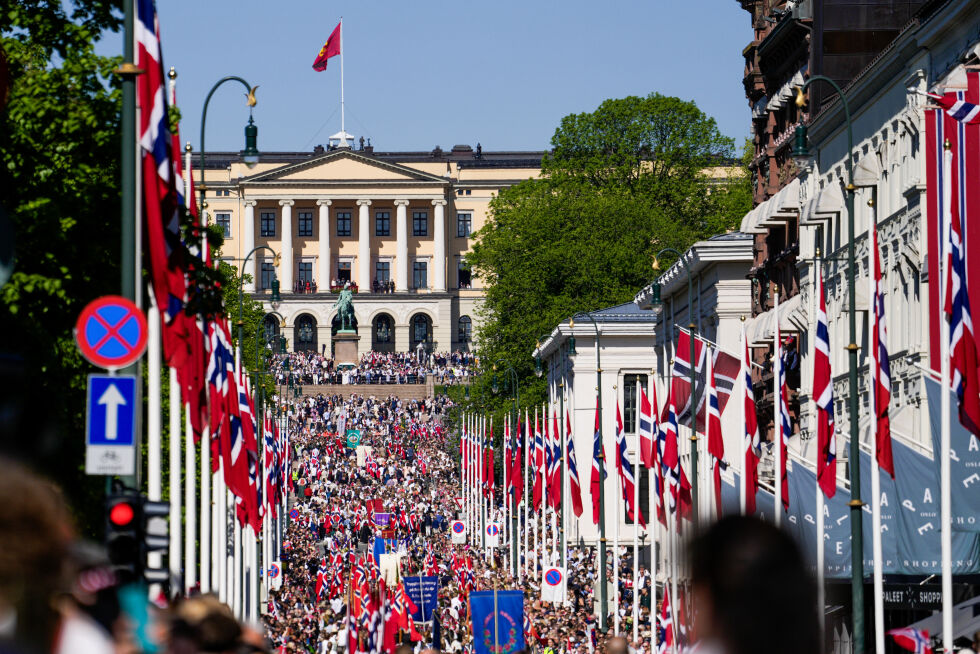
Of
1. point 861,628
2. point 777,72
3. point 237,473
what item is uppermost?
point 777,72

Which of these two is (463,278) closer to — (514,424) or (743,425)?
(514,424)

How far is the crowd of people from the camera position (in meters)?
124

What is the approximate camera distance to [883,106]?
4241cm

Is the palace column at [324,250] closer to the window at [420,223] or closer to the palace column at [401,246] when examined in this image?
the palace column at [401,246]

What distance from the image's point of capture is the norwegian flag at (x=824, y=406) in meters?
26.6

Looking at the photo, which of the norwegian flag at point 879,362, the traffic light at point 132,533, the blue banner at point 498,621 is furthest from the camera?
the blue banner at point 498,621

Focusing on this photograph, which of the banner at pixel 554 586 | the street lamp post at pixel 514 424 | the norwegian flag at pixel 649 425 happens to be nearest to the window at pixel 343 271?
the street lamp post at pixel 514 424

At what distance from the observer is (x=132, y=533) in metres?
12.2

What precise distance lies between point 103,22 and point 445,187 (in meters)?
142

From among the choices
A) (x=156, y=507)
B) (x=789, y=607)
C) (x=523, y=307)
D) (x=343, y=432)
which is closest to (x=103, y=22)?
(x=156, y=507)

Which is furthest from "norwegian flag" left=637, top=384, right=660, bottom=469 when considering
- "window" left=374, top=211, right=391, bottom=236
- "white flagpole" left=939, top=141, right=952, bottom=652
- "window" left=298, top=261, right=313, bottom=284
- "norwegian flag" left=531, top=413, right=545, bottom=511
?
"window" left=374, top=211, right=391, bottom=236

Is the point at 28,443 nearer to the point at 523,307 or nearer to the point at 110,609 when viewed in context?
the point at 110,609

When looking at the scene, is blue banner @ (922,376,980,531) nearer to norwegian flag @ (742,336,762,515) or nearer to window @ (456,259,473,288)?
norwegian flag @ (742,336,762,515)

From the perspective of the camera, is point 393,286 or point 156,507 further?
point 393,286
